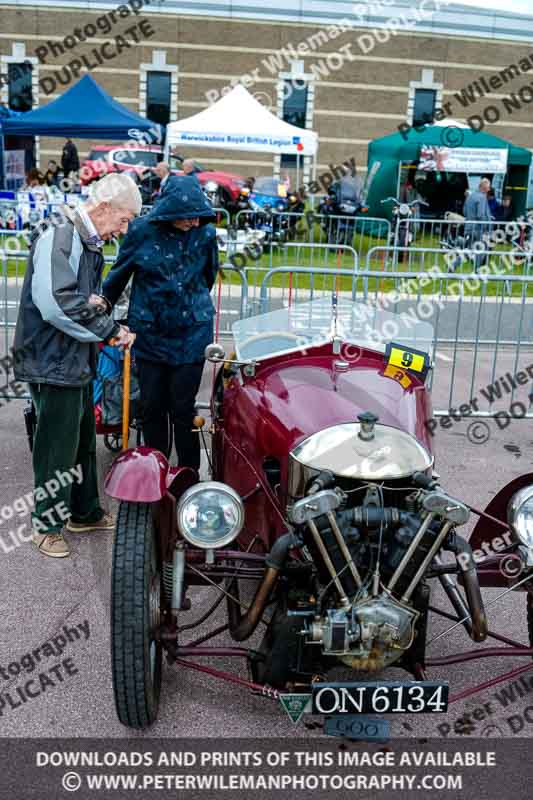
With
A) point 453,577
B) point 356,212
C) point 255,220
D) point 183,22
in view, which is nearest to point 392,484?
point 453,577

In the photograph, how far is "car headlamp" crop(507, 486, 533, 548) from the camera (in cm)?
314

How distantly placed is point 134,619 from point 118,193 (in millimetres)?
2047

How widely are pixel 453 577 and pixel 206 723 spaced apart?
1673 mm

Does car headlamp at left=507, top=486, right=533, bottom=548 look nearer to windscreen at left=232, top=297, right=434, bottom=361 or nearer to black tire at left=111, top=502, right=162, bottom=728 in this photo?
windscreen at left=232, top=297, right=434, bottom=361

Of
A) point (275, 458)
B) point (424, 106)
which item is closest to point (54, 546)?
point (275, 458)

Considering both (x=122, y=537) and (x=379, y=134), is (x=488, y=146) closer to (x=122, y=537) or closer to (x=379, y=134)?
(x=379, y=134)

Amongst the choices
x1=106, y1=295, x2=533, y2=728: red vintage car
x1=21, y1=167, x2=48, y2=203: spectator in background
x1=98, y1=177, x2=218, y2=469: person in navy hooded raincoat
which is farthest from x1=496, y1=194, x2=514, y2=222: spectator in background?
x1=106, y1=295, x2=533, y2=728: red vintage car

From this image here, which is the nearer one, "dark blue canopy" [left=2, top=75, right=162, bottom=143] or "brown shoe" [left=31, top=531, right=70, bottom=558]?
"brown shoe" [left=31, top=531, right=70, bottom=558]

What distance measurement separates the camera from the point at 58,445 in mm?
4234

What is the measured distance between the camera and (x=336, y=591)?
113 inches

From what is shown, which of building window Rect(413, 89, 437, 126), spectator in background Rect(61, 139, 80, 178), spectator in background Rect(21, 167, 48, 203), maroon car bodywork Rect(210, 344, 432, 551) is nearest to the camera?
maroon car bodywork Rect(210, 344, 432, 551)

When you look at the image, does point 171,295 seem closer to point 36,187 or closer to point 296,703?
point 296,703

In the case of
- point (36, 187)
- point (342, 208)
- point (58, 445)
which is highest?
point (36, 187)

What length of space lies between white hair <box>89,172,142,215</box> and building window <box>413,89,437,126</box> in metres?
30.4
